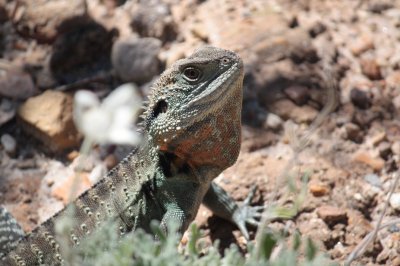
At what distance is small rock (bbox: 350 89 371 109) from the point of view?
17.3 feet

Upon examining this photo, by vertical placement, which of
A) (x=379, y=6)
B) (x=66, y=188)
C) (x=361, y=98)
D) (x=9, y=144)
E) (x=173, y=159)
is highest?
(x=173, y=159)

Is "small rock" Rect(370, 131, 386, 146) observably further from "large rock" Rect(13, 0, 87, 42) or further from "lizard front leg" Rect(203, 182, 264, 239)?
"large rock" Rect(13, 0, 87, 42)

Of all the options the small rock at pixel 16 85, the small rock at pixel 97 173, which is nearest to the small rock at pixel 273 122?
Answer: the small rock at pixel 97 173

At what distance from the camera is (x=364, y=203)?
4.50m

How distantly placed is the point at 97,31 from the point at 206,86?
8.95 ft

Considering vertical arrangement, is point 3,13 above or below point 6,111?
above

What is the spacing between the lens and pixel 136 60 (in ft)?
19.1

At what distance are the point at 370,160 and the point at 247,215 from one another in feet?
3.58

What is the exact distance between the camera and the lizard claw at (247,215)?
175 inches

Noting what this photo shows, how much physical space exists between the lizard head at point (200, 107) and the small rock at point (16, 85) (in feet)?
7.85

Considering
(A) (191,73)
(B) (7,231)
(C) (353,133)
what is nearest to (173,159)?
(A) (191,73)

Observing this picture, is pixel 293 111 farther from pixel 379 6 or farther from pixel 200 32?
pixel 379 6

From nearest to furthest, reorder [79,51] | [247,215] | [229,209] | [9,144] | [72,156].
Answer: [229,209], [247,215], [72,156], [9,144], [79,51]

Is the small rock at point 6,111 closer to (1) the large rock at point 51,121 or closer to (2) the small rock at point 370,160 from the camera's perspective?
(1) the large rock at point 51,121
